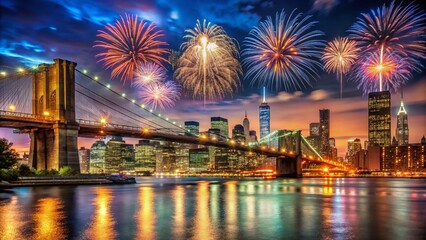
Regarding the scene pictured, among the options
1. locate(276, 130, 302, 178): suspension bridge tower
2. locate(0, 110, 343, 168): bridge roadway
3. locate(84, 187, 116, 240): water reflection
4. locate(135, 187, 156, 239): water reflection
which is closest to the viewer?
locate(84, 187, 116, 240): water reflection

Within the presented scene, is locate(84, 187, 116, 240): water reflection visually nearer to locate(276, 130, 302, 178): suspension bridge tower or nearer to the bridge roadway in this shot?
the bridge roadway

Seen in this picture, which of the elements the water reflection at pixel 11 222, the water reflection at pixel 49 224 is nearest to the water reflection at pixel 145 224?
the water reflection at pixel 49 224

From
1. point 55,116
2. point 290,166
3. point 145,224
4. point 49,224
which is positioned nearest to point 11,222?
point 49,224

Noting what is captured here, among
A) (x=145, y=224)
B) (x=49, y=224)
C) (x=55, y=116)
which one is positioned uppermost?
(x=55, y=116)

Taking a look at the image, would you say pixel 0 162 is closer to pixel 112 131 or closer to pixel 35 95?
pixel 35 95

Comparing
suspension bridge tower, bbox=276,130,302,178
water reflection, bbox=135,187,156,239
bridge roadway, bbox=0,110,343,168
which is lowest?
suspension bridge tower, bbox=276,130,302,178

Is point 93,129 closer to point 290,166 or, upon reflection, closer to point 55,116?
point 55,116

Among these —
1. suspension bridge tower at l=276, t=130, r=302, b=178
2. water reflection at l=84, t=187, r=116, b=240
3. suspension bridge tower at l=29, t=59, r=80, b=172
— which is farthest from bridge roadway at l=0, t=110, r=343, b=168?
water reflection at l=84, t=187, r=116, b=240
